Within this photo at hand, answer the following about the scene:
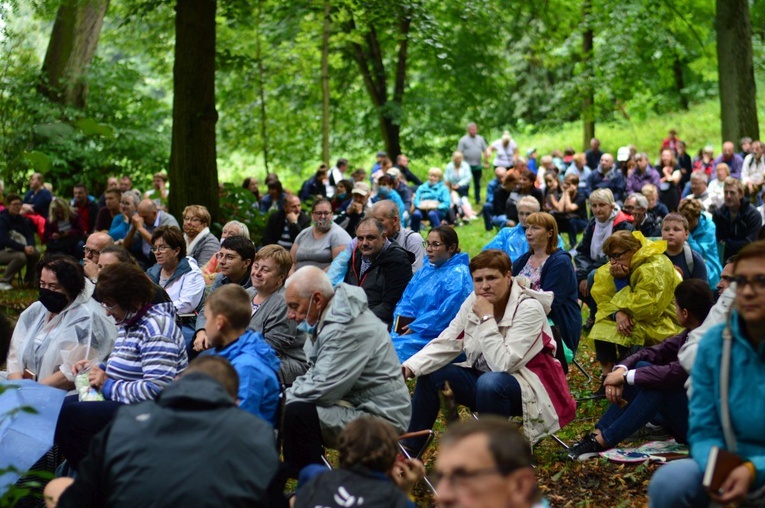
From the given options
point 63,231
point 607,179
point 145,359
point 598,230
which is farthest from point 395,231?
point 607,179

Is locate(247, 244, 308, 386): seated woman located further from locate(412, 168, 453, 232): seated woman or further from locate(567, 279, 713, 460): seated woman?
locate(412, 168, 453, 232): seated woman

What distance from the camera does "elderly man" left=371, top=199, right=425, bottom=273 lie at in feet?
29.5

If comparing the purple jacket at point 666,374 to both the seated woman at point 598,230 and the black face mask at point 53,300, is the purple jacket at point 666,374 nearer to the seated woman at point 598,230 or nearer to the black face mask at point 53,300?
the seated woman at point 598,230

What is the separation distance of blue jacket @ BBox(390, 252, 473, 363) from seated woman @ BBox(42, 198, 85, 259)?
8350mm

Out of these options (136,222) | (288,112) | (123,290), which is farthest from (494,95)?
(123,290)

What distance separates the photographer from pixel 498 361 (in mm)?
6098

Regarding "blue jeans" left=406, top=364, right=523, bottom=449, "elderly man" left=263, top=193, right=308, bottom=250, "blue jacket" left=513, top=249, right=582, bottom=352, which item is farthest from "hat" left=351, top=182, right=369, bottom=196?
"blue jeans" left=406, top=364, right=523, bottom=449

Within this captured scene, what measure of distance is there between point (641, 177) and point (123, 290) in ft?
45.1

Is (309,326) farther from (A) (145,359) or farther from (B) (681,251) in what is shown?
(B) (681,251)

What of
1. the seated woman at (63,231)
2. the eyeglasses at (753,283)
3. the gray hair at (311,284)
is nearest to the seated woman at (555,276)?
the gray hair at (311,284)

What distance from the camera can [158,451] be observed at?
365 centimetres

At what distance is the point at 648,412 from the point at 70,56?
16.3 metres

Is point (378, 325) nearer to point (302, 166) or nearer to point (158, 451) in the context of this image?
point (158, 451)

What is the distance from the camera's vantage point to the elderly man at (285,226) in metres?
11.9
